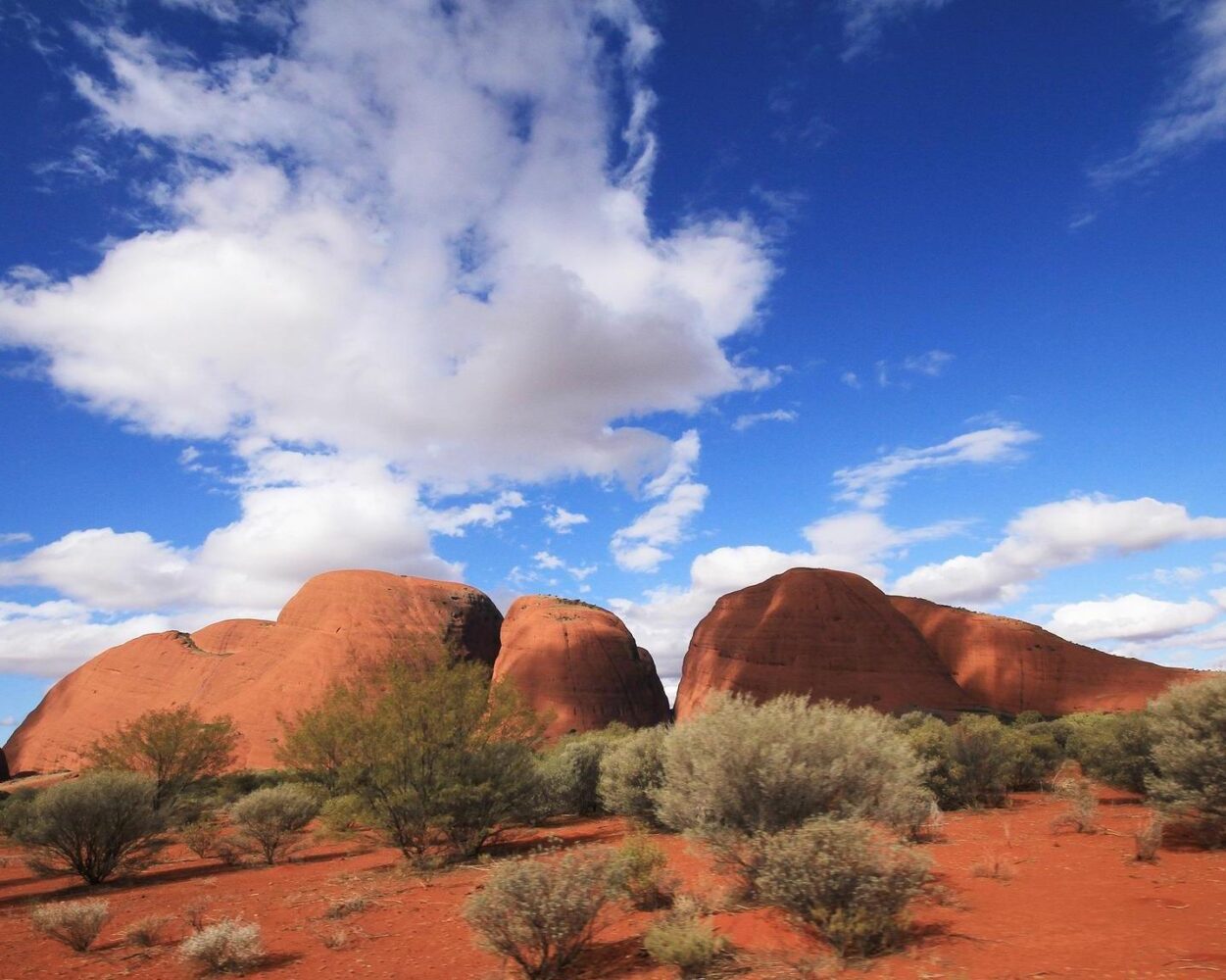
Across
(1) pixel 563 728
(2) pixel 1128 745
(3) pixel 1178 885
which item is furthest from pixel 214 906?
(1) pixel 563 728

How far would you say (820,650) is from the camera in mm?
50281

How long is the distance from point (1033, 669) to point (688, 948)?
5516cm

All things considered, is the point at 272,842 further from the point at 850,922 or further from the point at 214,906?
the point at 850,922

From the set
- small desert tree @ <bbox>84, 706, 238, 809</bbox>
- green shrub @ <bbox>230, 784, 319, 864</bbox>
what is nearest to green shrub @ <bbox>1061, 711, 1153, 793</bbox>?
green shrub @ <bbox>230, 784, 319, 864</bbox>

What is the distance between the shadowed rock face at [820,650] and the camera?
158ft

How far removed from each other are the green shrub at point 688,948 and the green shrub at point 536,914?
656 millimetres

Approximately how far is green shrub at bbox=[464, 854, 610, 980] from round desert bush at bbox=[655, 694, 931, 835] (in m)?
2.02

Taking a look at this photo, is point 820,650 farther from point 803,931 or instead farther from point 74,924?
point 74,924

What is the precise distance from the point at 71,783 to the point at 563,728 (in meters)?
34.3

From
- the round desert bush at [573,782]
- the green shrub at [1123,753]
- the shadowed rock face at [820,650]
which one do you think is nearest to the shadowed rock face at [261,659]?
the shadowed rock face at [820,650]

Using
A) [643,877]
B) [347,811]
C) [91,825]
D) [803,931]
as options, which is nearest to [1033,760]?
[643,877]

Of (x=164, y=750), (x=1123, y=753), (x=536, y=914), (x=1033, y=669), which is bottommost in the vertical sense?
(x=536, y=914)

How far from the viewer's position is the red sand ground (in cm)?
584

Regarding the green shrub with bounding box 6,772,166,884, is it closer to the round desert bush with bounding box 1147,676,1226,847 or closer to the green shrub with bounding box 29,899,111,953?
the green shrub with bounding box 29,899,111,953
